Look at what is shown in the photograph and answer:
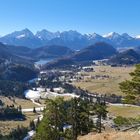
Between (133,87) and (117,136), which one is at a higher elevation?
(133,87)

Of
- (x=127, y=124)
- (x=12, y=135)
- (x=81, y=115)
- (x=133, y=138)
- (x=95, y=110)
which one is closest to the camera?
(x=133, y=138)

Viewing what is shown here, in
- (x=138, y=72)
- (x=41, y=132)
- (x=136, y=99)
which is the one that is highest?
(x=138, y=72)

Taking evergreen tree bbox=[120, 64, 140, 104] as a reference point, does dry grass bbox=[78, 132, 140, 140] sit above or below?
below

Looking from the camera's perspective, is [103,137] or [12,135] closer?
[103,137]

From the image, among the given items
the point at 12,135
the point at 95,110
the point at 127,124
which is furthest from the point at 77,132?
the point at 12,135

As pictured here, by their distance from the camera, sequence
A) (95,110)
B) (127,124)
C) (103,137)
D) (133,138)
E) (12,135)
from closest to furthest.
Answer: (133,138)
(103,137)
(127,124)
(95,110)
(12,135)

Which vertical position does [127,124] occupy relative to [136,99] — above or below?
below

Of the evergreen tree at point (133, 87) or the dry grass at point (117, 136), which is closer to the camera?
the dry grass at point (117, 136)

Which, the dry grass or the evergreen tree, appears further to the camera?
the evergreen tree

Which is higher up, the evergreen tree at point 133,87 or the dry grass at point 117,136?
the evergreen tree at point 133,87

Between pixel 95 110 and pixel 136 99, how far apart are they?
3799 centimetres

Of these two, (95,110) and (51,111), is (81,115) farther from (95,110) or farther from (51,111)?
(95,110)

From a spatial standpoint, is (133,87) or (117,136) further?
(133,87)

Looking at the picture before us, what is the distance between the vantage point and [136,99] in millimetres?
54625
